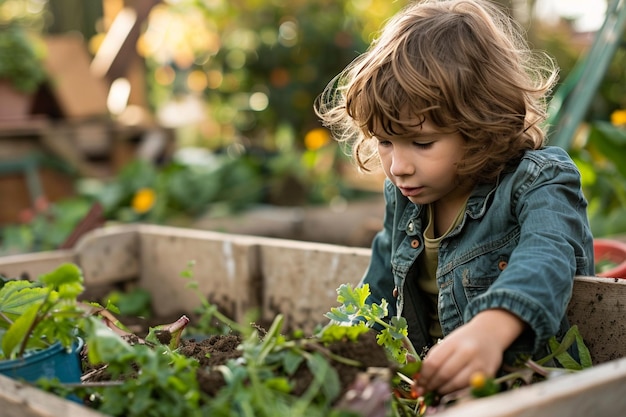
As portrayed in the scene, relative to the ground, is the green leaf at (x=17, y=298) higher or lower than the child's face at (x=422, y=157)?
lower

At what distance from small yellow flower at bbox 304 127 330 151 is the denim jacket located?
156 inches

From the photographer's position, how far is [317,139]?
5992 mm

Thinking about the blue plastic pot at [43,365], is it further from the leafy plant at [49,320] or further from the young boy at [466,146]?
the young boy at [466,146]

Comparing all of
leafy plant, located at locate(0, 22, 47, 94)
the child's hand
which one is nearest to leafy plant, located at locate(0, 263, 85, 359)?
the child's hand

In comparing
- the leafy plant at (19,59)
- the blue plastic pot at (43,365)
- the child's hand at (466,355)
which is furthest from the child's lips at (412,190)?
the leafy plant at (19,59)

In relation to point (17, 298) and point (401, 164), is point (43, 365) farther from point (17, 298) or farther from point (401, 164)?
point (401, 164)

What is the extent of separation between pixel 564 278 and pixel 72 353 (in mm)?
854

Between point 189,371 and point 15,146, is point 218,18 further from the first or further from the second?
point 189,371

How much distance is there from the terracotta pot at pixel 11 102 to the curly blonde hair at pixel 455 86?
4140 millimetres

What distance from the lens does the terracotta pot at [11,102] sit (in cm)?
529

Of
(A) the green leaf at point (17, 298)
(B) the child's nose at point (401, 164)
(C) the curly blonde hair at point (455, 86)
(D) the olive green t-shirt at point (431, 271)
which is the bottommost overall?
(D) the olive green t-shirt at point (431, 271)

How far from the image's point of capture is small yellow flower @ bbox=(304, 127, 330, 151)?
598cm

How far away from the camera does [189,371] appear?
1222 millimetres

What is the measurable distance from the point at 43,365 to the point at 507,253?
90cm
